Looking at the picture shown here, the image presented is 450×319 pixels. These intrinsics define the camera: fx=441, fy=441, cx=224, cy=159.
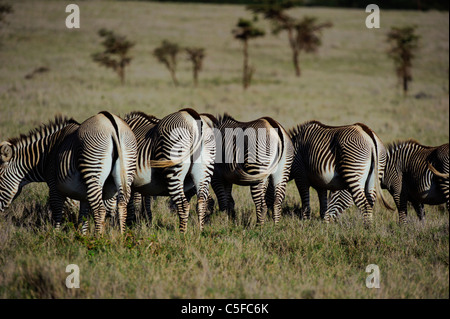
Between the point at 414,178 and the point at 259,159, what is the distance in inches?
112

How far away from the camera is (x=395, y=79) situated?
131 ft

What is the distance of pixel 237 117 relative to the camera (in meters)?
20.0

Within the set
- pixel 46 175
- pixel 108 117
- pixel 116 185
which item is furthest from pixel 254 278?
pixel 46 175

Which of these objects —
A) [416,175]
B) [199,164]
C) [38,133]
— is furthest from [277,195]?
[38,133]

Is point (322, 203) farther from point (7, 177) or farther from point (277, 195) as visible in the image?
point (7, 177)

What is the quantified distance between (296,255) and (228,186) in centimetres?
262

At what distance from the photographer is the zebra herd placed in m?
6.54

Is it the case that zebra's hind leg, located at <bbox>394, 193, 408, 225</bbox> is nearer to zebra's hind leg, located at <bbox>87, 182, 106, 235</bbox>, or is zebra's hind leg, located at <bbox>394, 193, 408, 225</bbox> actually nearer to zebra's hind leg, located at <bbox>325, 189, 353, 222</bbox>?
zebra's hind leg, located at <bbox>325, 189, 353, 222</bbox>

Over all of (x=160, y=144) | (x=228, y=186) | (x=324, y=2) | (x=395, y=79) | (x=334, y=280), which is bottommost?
(x=334, y=280)

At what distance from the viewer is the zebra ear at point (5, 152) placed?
694 centimetres

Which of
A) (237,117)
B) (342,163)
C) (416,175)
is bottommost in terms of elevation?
(416,175)

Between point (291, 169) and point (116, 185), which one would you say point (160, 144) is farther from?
point (291, 169)

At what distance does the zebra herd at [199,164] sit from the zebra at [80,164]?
0.05 ft

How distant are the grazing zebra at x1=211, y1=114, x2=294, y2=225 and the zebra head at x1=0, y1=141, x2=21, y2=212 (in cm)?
343
